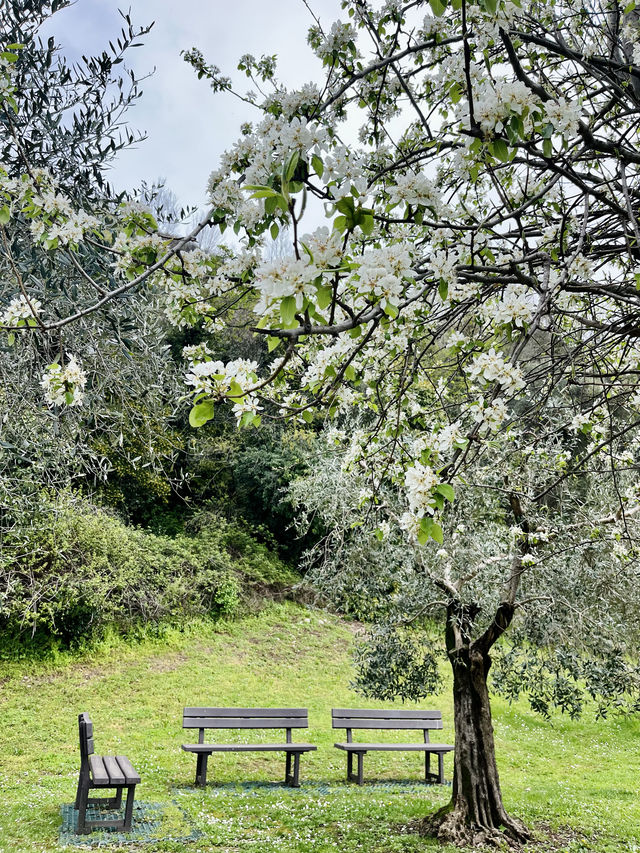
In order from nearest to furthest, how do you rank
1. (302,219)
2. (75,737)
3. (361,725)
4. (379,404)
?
(302,219) < (379,404) < (361,725) < (75,737)

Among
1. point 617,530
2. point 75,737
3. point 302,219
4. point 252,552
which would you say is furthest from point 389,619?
point 252,552

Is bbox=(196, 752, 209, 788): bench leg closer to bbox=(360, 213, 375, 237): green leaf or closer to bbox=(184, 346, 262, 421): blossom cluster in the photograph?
bbox=(184, 346, 262, 421): blossom cluster

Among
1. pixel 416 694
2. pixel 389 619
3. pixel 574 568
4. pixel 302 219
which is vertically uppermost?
pixel 302 219

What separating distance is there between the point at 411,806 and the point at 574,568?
259 cm

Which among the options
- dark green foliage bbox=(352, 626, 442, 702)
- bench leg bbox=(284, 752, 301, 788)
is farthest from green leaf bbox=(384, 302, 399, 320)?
bench leg bbox=(284, 752, 301, 788)

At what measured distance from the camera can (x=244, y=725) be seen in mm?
6574

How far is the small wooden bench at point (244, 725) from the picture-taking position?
5973 millimetres

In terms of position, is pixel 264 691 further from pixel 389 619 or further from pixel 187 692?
pixel 389 619

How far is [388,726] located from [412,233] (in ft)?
19.5

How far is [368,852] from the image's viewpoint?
4312 millimetres

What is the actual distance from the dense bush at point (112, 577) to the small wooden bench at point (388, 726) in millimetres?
4100

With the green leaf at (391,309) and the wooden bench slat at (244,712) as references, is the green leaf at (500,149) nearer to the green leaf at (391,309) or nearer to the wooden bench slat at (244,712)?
the green leaf at (391,309)

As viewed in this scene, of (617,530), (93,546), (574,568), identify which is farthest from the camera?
(93,546)

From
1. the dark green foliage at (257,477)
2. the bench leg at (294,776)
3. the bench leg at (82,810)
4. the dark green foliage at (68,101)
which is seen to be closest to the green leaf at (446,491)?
the dark green foliage at (68,101)
